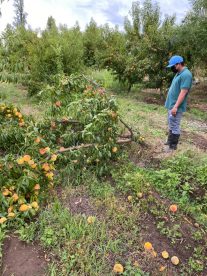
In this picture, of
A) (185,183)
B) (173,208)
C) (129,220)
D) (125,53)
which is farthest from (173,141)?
(125,53)

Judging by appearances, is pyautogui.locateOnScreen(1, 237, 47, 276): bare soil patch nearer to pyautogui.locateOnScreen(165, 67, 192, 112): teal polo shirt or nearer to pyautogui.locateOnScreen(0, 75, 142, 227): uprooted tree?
pyautogui.locateOnScreen(0, 75, 142, 227): uprooted tree

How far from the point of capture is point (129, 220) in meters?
2.71

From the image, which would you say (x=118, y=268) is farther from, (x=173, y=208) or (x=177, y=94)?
(x=177, y=94)

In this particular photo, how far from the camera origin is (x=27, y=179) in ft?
8.84

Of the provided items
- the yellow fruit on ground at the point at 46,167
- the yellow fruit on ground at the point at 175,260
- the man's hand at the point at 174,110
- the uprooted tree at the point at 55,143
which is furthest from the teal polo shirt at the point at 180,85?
the yellow fruit on ground at the point at 175,260

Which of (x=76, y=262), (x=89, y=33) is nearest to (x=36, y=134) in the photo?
(x=76, y=262)

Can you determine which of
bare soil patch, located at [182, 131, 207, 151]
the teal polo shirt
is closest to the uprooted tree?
the teal polo shirt

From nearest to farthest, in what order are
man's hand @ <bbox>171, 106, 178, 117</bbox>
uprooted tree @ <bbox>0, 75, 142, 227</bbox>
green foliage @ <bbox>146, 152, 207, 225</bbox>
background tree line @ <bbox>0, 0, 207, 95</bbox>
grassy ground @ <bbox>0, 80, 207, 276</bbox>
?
grassy ground @ <bbox>0, 80, 207, 276</bbox>
uprooted tree @ <bbox>0, 75, 142, 227</bbox>
green foliage @ <bbox>146, 152, 207, 225</bbox>
man's hand @ <bbox>171, 106, 178, 117</bbox>
background tree line @ <bbox>0, 0, 207, 95</bbox>

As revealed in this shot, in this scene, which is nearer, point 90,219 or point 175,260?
point 175,260

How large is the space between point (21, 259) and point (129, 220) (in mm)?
1049

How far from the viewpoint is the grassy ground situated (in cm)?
230

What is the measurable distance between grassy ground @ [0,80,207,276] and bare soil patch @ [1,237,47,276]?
0.06 metres

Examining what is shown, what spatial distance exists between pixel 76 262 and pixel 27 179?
920 mm

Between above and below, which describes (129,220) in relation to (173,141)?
below
